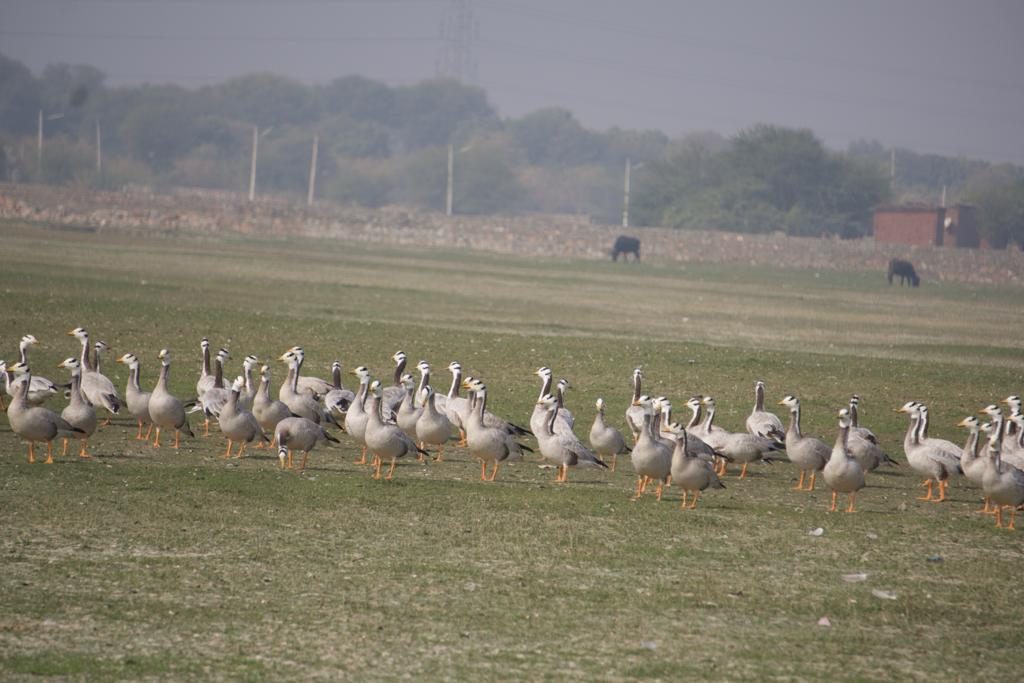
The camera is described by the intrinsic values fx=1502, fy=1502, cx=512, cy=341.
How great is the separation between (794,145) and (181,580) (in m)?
114

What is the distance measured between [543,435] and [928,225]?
290 feet

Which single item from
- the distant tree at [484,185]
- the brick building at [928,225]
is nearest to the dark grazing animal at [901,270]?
the brick building at [928,225]

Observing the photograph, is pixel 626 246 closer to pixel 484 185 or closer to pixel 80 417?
pixel 80 417

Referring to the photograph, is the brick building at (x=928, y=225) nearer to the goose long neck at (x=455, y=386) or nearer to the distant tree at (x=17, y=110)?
the goose long neck at (x=455, y=386)

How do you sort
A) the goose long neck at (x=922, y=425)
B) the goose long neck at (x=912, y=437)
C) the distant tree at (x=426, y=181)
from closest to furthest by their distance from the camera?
the goose long neck at (x=912, y=437) < the goose long neck at (x=922, y=425) < the distant tree at (x=426, y=181)

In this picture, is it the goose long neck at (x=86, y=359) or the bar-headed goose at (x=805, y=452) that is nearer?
the bar-headed goose at (x=805, y=452)

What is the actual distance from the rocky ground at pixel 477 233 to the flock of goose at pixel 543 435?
201 ft

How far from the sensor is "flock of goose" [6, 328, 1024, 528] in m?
15.5

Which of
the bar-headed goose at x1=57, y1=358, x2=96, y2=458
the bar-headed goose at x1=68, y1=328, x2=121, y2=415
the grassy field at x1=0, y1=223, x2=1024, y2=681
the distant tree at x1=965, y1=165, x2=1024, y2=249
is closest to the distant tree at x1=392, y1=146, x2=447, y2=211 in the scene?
the distant tree at x1=965, y1=165, x2=1024, y2=249

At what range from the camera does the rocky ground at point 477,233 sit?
3248 inches

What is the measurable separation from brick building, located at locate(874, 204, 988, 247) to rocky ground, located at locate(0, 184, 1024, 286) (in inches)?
389

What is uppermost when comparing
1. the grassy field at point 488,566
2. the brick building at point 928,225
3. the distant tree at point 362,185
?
the distant tree at point 362,185

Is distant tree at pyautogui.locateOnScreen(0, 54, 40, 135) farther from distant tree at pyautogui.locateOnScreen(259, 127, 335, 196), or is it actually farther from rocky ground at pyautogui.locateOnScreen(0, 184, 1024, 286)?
rocky ground at pyautogui.locateOnScreen(0, 184, 1024, 286)

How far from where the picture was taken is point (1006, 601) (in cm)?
1215
